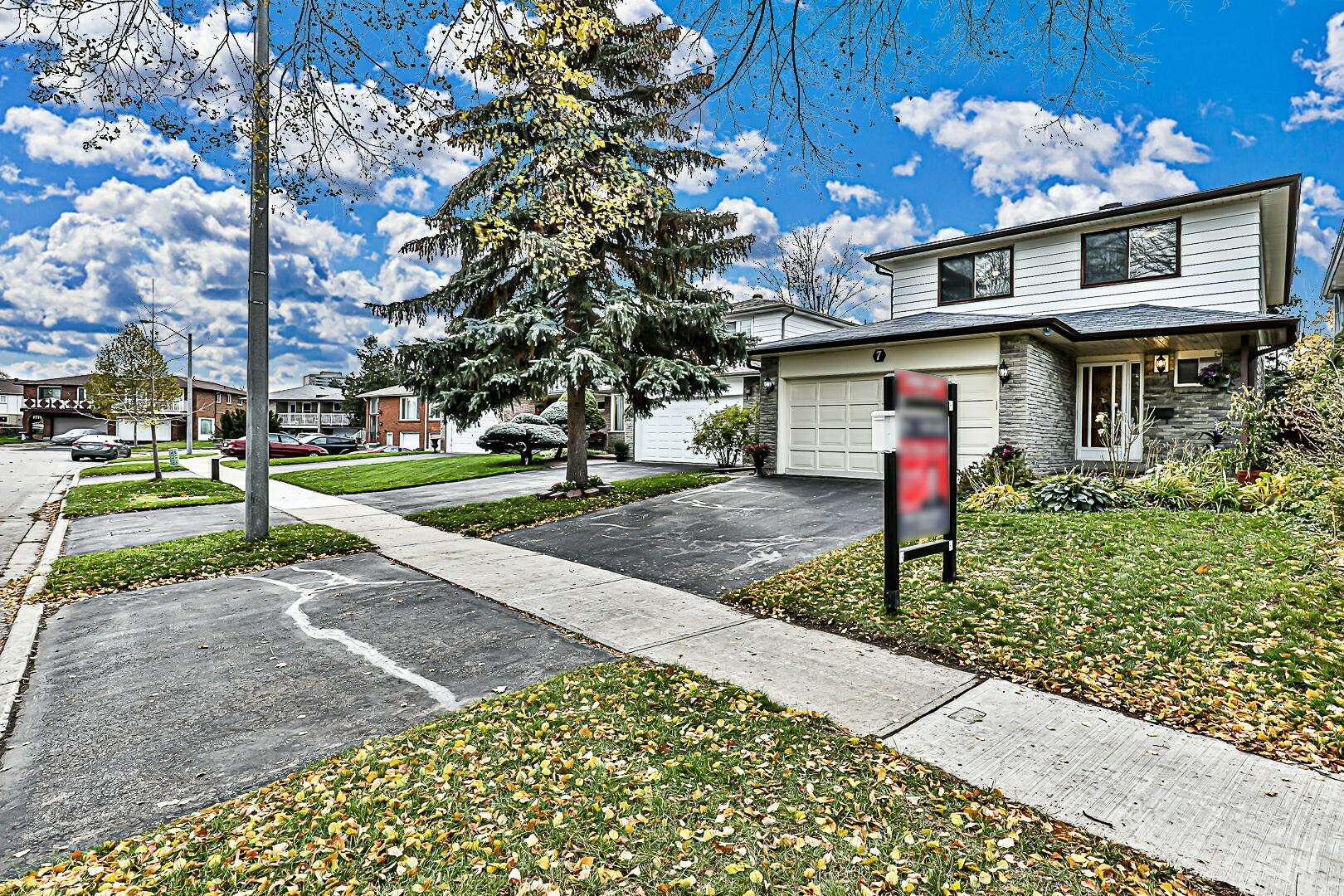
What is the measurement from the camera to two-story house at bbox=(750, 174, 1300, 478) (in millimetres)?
11383

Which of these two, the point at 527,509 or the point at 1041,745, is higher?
the point at 527,509

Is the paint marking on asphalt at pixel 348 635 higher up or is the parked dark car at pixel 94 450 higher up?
the parked dark car at pixel 94 450

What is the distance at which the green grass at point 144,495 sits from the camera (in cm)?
1225

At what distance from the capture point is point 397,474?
18.9m

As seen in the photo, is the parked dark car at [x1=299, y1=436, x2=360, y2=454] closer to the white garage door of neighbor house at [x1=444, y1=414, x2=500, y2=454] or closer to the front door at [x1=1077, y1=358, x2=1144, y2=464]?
the white garage door of neighbor house at [x1=444, y1=414, x2=500, y2=454]

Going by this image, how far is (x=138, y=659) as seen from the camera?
4.41 m

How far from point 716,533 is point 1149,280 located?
448 inches

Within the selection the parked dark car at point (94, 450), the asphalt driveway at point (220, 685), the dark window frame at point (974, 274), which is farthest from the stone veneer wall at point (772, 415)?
the parked dark car at point (94, 450)

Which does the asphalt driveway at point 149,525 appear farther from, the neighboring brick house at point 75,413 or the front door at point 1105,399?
the neighboring brick house at point 75,413

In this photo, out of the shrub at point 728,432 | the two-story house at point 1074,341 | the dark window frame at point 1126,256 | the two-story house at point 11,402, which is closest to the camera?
the two-story house at point 1074,341

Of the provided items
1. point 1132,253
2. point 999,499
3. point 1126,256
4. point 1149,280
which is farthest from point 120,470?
point 1149,280

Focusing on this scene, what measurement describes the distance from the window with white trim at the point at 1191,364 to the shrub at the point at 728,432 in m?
8.87

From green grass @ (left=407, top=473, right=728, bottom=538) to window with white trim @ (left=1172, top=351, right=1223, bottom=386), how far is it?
9362mm

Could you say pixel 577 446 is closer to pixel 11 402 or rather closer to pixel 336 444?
pixel 336 444
